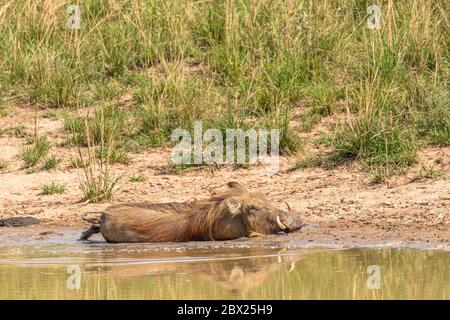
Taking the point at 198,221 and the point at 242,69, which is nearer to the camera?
the point at 198,221

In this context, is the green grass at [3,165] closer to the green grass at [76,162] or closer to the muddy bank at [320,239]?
the green grass at [76,162]

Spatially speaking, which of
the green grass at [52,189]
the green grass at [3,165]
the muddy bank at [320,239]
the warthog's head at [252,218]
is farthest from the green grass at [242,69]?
the warthog's head at [252,218]

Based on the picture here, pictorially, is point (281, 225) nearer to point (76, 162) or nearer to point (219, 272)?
point (219, 272)

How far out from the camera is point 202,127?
36.9 ft

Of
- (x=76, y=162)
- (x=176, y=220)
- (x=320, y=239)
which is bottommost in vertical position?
(x=320, y=239)

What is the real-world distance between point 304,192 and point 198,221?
4.15ft

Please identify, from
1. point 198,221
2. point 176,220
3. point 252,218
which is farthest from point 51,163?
point 252,218

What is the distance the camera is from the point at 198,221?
9.27 metres

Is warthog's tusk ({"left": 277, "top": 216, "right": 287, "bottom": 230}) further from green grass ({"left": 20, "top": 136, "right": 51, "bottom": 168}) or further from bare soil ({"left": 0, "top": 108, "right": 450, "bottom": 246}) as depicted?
green grass ({"left": 20, "top": 136, "right": 51, "bottom": 168})

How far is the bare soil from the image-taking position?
30.5 feet

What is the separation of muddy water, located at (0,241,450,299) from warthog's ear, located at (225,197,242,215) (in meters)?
0.28

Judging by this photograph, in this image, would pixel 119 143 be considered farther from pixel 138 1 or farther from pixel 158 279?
pixel 158 279
